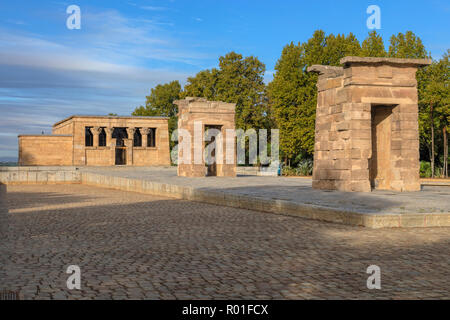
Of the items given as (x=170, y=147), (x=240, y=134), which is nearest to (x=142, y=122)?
(x=170, y=147)

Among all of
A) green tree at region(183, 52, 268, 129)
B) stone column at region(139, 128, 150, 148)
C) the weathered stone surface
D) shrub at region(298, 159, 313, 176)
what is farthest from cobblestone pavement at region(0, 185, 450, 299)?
stone column at region(139, 128, 150, 148)

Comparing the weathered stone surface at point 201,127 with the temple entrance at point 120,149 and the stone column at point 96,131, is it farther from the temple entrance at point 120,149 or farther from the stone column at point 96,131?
the temple entrance at point 120,149

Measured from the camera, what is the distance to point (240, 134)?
47.9m

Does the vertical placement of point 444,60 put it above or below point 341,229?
above

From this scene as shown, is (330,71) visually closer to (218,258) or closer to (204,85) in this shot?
(218,258)

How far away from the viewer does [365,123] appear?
15188 millimetres

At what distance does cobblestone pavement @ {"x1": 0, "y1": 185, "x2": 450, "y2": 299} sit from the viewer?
16.3 ft

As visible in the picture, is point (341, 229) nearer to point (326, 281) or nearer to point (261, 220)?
point (261, 220)

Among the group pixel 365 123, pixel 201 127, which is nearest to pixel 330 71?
pixel 365 123

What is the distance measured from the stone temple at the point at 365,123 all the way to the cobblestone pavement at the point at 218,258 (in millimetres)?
5184

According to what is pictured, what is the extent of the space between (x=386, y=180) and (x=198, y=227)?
29.9 ft

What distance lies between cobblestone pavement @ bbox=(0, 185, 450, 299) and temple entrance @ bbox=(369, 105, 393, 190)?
7014mm

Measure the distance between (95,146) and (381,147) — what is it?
1629 inches

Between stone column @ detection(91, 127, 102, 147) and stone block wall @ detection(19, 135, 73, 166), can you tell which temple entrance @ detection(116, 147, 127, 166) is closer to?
stone column @ detection(91, 127, 102, 147)
